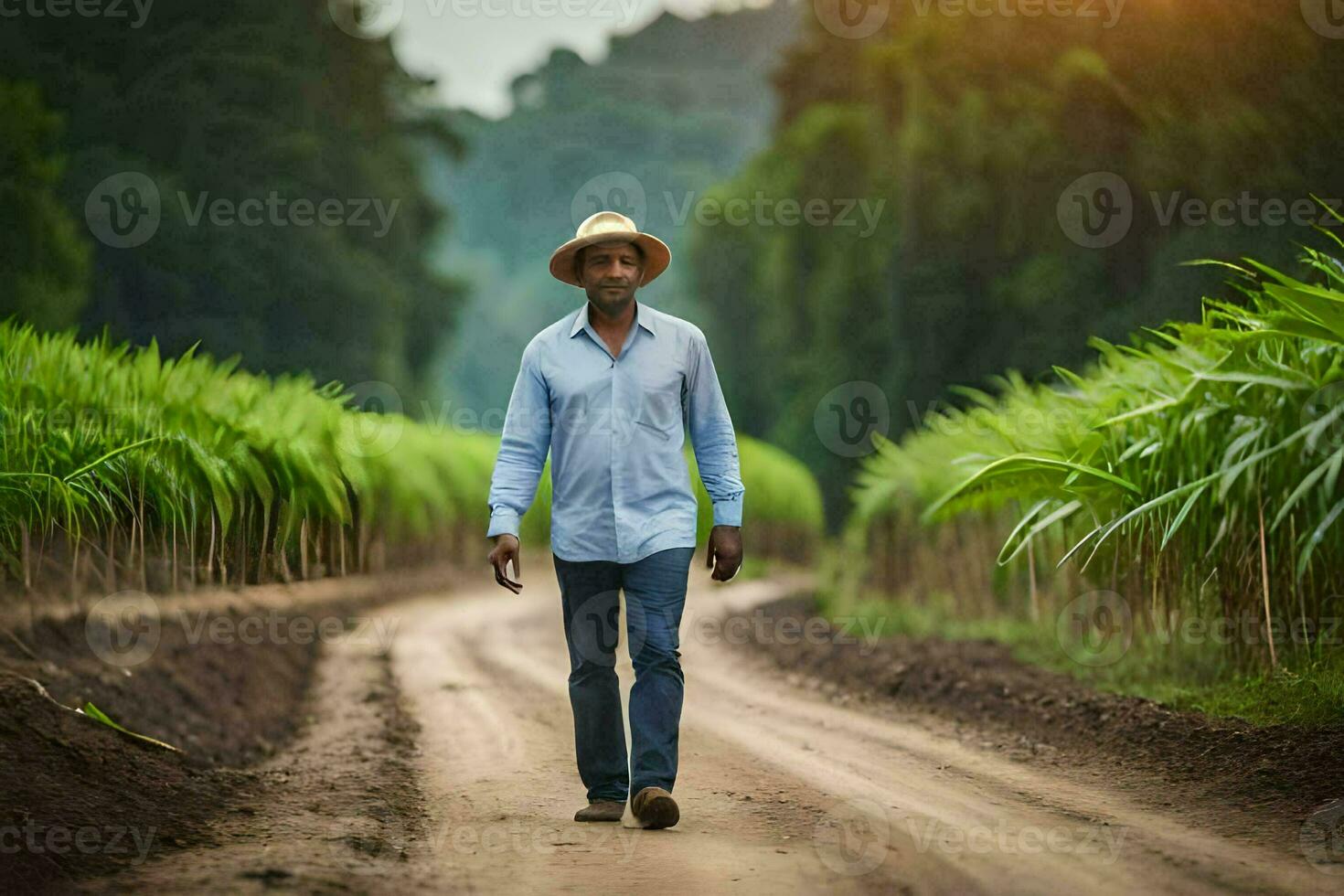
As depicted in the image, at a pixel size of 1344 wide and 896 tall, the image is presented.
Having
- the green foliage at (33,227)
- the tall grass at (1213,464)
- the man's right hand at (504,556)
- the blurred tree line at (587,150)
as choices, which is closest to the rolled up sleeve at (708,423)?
the man's right hand at (504,556)

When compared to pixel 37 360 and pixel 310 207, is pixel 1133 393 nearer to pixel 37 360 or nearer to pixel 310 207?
pixel 37 360

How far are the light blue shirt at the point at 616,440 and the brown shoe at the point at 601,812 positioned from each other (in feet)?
2.81

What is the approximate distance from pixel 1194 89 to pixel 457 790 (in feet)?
41.8

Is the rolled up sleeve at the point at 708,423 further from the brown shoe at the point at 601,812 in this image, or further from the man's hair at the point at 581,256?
the brown shoe at the point at 601,812

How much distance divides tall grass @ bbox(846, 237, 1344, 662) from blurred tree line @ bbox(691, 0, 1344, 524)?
1.92 meters

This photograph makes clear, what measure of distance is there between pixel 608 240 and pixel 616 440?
2.36 ft

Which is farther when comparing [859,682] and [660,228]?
[660,228]

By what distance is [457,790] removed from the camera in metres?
5.53

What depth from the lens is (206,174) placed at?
24.2 m

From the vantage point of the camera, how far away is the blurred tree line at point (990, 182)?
12.7 meters

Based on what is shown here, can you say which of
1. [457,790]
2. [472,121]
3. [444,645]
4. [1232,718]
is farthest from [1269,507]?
[472,121]

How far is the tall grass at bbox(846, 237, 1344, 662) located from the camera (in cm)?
502

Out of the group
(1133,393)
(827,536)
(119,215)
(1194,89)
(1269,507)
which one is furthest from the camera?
Answer: (827,536)

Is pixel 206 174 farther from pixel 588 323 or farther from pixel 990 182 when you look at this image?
pixel 588 323
